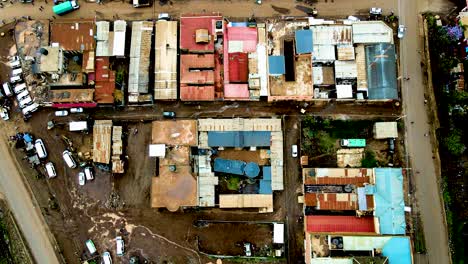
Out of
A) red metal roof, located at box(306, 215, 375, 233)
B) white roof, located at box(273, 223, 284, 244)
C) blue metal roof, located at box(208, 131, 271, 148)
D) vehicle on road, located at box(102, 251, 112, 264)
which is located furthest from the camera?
blue metal roof, located at box(208, 131, 271, 148)

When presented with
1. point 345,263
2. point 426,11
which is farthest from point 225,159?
point 426,11

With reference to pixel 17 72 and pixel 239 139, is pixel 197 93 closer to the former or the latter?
Answer: pixel 239 139

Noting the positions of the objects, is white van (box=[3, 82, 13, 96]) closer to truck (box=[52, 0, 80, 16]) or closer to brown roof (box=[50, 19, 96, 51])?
brown roof (box=[50, 19, 96, 51])

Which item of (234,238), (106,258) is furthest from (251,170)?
(106,258)

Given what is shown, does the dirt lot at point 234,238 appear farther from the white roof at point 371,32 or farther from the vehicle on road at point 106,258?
the white roof at point 371,32

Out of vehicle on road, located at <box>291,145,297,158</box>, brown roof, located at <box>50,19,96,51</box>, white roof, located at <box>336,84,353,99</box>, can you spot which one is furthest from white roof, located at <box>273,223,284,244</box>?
brown roof, located at <box>50,19,96,51</box>

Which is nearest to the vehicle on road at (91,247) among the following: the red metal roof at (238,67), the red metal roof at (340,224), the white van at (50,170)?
the white van at (50,170)
